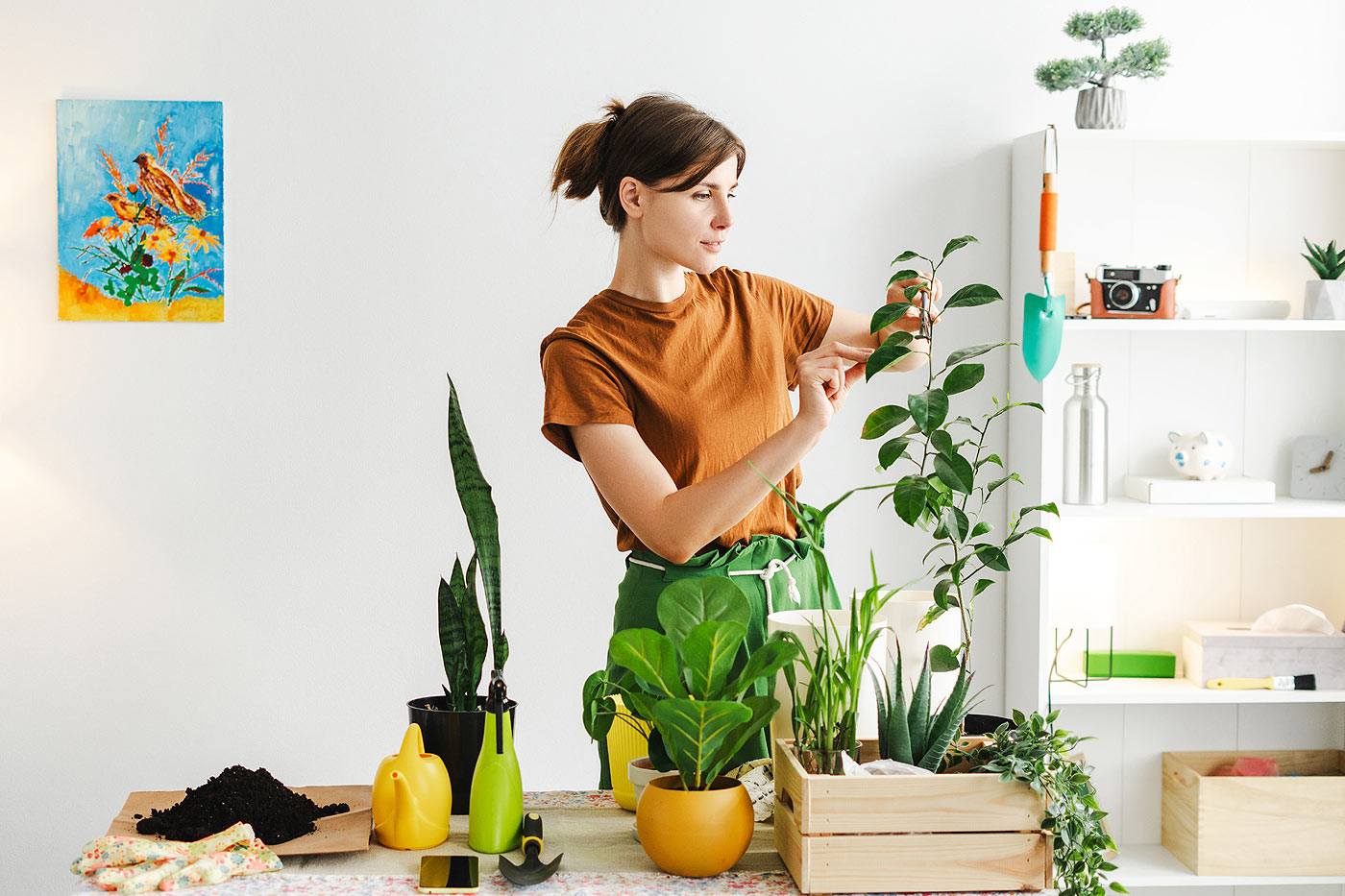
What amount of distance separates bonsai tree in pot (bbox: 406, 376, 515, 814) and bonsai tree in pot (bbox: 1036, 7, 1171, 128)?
1807mm

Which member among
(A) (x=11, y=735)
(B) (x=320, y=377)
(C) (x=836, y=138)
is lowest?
(A) (x=11, y=735)

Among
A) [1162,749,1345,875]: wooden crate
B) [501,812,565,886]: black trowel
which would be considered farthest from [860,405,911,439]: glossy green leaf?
[1162,749,1345,875]: wooden crate

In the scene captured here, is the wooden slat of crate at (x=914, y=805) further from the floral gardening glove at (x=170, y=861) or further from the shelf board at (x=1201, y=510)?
the shelf board at (x=1201, y=510)

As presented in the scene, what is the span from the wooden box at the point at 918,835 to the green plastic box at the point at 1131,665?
1.77m

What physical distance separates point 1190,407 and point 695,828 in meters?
2.21

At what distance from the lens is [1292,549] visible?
9.80 feet

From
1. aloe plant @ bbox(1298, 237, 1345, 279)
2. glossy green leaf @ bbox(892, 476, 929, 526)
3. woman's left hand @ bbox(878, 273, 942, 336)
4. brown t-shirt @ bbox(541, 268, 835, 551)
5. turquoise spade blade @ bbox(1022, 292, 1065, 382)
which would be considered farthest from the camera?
aloe plant @ bbox(1298, 237, 1345, 279)

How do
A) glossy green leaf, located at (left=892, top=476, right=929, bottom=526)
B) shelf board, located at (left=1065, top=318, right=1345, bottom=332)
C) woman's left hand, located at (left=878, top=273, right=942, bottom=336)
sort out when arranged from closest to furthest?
glossy green leaf, located at (left=892, top=476, right=929, bottom=526), woman's left hand, located at (left=878, top=273, right=942, bottom=336), shelf board, located at (left=1065, top=318, right=1345, bottom=332)

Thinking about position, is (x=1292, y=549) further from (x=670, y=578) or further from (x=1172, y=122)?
(x=670, y=578)

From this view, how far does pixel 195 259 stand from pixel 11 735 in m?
1.23

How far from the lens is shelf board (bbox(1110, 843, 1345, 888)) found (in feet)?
8.77

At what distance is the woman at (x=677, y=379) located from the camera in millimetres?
1549

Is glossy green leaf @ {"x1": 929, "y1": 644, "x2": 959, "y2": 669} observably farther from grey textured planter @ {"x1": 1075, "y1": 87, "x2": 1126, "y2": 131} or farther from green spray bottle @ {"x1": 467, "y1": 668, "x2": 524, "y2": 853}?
grey textured planter @ {"x1": 1075, "y1": 87, "x2": 1126, "y2": 131}

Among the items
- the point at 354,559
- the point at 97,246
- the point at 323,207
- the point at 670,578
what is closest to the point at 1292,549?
the point at 670,578
